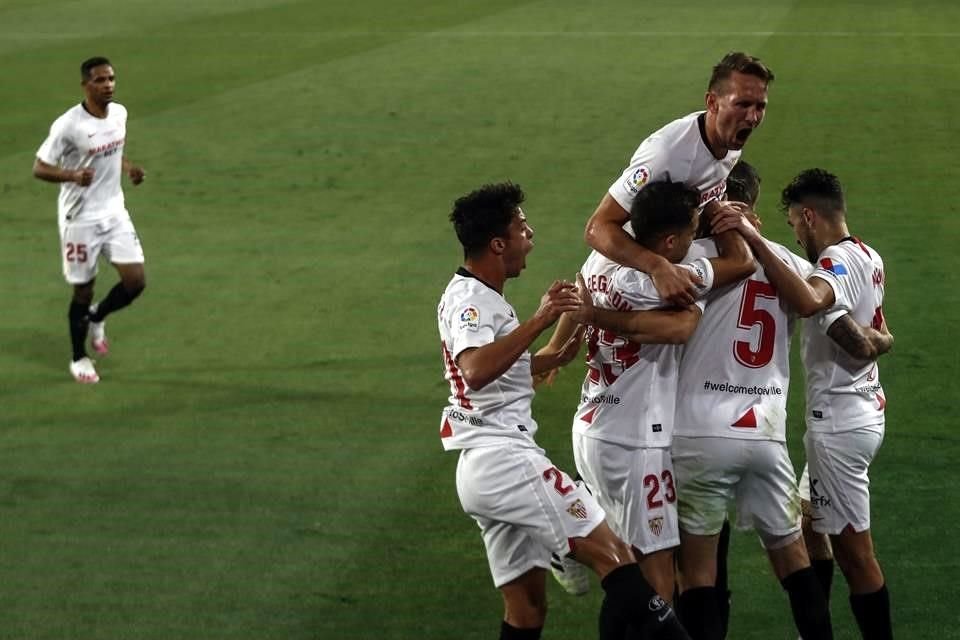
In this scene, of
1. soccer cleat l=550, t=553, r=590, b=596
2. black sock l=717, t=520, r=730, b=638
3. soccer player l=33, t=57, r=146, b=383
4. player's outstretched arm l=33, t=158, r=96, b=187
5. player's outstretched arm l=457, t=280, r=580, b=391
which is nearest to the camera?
player's outstretched arm l=457, t=280, r=580, b=391

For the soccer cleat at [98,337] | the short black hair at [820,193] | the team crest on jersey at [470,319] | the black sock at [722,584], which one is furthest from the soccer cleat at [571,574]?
the soccer cleat at [98,337]

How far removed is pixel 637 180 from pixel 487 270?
2.13 feet

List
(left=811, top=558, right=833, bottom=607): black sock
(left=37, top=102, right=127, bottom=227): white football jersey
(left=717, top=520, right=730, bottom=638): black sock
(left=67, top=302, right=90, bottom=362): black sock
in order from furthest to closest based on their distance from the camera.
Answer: (left=37, top=102, right=127, bottom=227): white football jersey → (left=67, top=302, right=90, bottom=362): black sock → (left=811, top=558, right=833, bottom=607): black sock → (left=717, top=520, right=730, bottom=638): black sock

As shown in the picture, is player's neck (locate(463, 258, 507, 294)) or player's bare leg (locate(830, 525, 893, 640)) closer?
player's neck (locate(463, 258, 507, 294))

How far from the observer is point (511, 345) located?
219 inches

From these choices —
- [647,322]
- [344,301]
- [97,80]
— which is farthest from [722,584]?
[97,80]

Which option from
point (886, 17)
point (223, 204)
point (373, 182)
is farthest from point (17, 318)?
point (886, 17)

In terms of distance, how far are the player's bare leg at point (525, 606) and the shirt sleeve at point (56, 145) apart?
6.58 m

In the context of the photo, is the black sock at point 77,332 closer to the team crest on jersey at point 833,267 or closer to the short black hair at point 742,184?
the short black hair at point 742,184

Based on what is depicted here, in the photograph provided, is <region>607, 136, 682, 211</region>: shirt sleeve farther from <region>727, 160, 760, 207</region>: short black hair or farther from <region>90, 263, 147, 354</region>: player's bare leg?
<region>90, 263, 147, 354</region>: player's bare leg

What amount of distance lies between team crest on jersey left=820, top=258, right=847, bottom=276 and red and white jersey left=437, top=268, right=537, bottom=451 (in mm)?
1212

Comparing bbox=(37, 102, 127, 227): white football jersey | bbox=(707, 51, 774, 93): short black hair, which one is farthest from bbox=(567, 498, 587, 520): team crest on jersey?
bbox=(37, 102, 127, 227): white football jersey

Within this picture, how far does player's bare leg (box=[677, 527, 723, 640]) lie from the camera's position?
19.6ft

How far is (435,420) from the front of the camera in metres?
9.67
